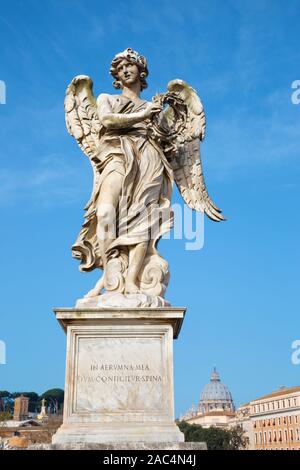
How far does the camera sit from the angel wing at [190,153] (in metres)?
9.88

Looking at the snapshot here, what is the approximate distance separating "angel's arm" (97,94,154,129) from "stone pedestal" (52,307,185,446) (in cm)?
305

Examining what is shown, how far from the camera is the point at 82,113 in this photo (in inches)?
401

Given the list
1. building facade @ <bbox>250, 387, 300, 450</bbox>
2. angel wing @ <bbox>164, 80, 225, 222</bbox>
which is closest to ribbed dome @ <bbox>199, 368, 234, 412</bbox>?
building facade @ <bbox>250, 387, 300, 450</bbox>

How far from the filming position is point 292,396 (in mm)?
80375

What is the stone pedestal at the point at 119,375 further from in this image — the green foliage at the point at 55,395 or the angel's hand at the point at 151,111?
the green foliage at the point at 55,395

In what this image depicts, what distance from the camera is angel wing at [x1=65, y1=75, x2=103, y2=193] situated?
397 inches

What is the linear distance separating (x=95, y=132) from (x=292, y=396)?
7737 centimetres

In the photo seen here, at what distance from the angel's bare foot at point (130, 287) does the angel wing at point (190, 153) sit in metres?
2.10

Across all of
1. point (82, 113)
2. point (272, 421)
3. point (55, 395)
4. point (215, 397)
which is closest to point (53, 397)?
point (55, 395)

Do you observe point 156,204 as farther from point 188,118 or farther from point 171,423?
point 171,423

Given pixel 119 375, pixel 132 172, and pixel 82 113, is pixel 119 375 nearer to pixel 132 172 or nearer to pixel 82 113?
pixel 132 172

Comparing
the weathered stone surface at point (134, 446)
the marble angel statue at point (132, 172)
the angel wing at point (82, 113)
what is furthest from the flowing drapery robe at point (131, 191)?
the weathered stone surface at point (134, 446)

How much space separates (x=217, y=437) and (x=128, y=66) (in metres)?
85.7

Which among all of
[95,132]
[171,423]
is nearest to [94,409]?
[171,423]
